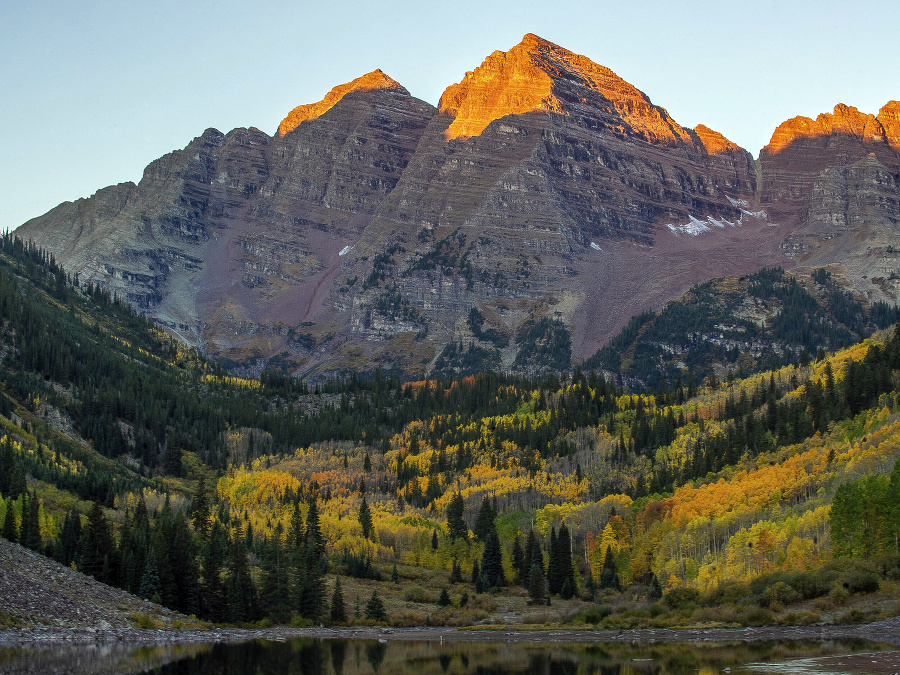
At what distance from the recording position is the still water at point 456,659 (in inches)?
3216

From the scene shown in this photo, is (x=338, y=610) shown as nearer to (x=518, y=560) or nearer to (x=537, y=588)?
(x=537, y=588)

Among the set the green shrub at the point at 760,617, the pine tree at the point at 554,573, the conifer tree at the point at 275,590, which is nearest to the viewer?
the green shrub at the point at 760,617

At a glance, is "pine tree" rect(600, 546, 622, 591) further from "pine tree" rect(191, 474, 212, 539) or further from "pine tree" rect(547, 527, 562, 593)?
A: "pine tree" rect(191, 474, 212, 539)

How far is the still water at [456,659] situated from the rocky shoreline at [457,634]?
2.64 meters

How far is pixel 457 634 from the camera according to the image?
124000 mm

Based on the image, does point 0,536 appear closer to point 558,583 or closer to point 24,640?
point 24,640

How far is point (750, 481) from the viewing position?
173 m

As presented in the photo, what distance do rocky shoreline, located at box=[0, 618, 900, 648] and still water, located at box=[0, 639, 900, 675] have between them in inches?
104

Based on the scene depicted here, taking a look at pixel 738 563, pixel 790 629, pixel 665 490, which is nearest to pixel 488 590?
pixel 738 563

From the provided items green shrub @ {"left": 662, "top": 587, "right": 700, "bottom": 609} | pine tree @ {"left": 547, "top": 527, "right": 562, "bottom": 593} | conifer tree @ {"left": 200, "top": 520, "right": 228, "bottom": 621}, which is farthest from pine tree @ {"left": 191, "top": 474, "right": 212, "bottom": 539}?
green shrub @ {"left": 662, "top": 587, "right": 700, "bottom": 609}

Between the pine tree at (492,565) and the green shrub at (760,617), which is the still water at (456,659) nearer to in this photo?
the green shrub at (760,617)

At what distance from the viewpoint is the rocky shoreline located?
90.5 meters

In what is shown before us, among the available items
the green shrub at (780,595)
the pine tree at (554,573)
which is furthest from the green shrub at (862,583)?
the pine tree at (554,573)

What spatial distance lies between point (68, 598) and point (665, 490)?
125 metres
